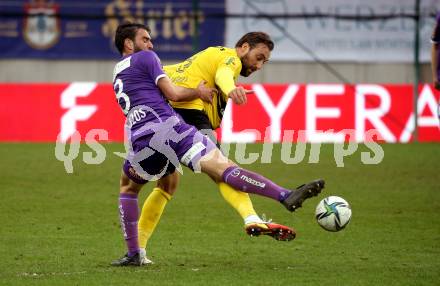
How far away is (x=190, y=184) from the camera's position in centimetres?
1495

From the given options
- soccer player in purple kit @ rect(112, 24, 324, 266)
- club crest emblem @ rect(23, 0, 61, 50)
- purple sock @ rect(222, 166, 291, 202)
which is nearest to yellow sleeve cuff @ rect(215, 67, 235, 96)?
soccer player in purple kit @ rect(112, 24, 324, 266)

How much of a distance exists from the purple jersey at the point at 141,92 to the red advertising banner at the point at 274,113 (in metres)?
12.2

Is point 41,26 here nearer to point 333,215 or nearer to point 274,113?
point 274,113

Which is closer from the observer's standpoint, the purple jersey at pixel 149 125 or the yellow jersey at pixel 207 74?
the purple jersey at pixel 149 125

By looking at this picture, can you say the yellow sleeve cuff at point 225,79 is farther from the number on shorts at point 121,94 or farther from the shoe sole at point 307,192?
the shoe sole at point 307,192

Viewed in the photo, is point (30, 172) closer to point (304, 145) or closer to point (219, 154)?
point (304, 145)

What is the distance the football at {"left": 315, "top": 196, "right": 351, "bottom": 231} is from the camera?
7.91m

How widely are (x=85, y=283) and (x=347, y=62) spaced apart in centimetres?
1778

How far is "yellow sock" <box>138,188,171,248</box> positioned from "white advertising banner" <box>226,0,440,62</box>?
15074 millimetres

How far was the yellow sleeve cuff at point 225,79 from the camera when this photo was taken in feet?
25.2

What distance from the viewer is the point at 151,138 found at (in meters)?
8.00
